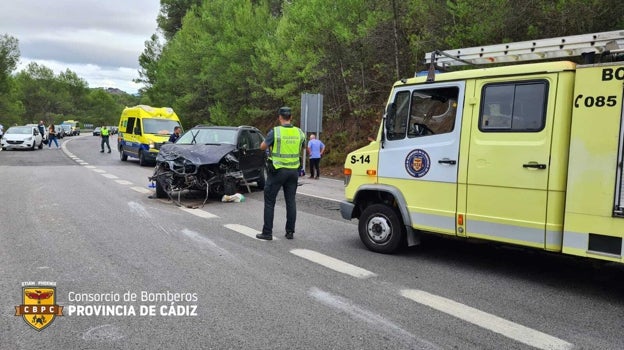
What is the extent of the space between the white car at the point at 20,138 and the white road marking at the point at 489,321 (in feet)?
89.9

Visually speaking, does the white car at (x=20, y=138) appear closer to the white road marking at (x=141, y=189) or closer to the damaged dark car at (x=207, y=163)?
the white road marking at (x=141, y=189)

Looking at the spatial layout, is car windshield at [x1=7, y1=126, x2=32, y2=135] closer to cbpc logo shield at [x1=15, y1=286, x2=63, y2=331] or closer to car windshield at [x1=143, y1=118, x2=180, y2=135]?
car windshield at [x1=143, y1=118, x2=180, y2=135]

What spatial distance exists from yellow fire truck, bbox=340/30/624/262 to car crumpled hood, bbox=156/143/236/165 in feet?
15.0

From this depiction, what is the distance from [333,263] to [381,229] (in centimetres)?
89

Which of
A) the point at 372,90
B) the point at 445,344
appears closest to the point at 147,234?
the point at 445,344

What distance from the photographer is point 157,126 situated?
64.4 feet

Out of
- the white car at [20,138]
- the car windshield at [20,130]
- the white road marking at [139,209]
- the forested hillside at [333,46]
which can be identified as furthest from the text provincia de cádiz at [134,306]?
the car windshield at [20,130]

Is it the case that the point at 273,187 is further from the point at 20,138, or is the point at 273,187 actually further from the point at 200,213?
the point at 20,138

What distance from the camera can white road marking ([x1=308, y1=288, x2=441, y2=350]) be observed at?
A: 3509 millimetres

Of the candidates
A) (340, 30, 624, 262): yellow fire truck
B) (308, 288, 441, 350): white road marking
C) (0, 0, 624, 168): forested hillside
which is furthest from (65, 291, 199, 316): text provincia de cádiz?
(0, 0, 624, 168): forested hillside

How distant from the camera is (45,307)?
4.04 metres

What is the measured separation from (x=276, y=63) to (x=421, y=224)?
1802 cm

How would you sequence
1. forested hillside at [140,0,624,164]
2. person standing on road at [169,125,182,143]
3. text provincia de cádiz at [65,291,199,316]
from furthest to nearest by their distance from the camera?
1. person standing on road at [169,125,182,143]
2. forested hillside at [140,0,624,164]
3. text provincia de cádiz at [65,291,199,316]

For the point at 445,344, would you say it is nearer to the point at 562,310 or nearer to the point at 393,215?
the point at 562,310
